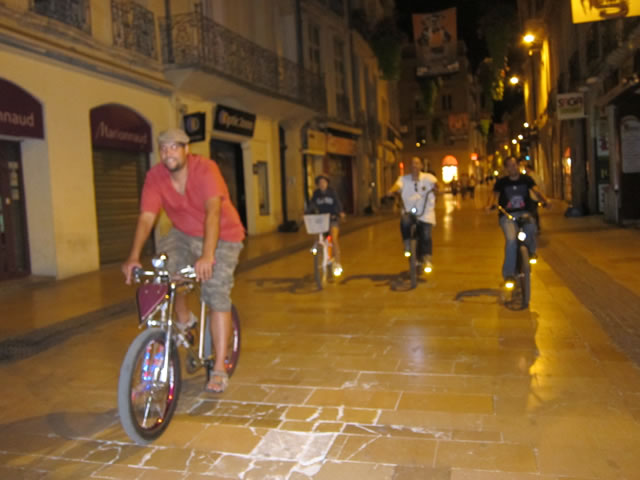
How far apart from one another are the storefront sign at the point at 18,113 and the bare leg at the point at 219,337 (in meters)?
7.47

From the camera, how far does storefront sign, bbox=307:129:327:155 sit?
935 inches

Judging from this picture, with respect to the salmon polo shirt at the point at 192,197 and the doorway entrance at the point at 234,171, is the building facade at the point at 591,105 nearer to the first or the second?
the salmon polo shirt at the point at 192,197

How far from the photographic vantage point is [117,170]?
13680 mm

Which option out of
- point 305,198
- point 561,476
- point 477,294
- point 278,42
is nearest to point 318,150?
point 305,198

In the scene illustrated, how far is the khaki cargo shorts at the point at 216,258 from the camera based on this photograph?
4.39 meters

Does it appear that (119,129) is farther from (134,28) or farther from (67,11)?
(67,11)

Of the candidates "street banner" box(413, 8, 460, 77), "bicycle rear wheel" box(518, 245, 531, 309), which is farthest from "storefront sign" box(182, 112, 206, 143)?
"street banner" box(413, 8, 460, 77)

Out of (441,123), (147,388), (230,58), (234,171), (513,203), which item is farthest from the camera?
(441,123)

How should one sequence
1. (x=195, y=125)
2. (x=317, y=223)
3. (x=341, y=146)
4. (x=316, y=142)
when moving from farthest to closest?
(x=341, y=146) → (x=316, y=142) → (x=195, y=125) → (x=317, y=223)

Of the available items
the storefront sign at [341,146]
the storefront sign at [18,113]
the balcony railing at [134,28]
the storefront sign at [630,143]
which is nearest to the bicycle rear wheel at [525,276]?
the storefront sign at [18,113]

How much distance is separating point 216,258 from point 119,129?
9.88 meters

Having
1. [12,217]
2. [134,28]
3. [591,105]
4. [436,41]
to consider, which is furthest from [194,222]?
[436,41]

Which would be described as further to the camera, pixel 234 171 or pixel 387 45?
pixel 387 45

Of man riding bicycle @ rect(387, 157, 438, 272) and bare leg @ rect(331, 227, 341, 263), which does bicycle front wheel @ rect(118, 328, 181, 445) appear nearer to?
man riding bicycle @ rect(387, 157, 438, 272)
